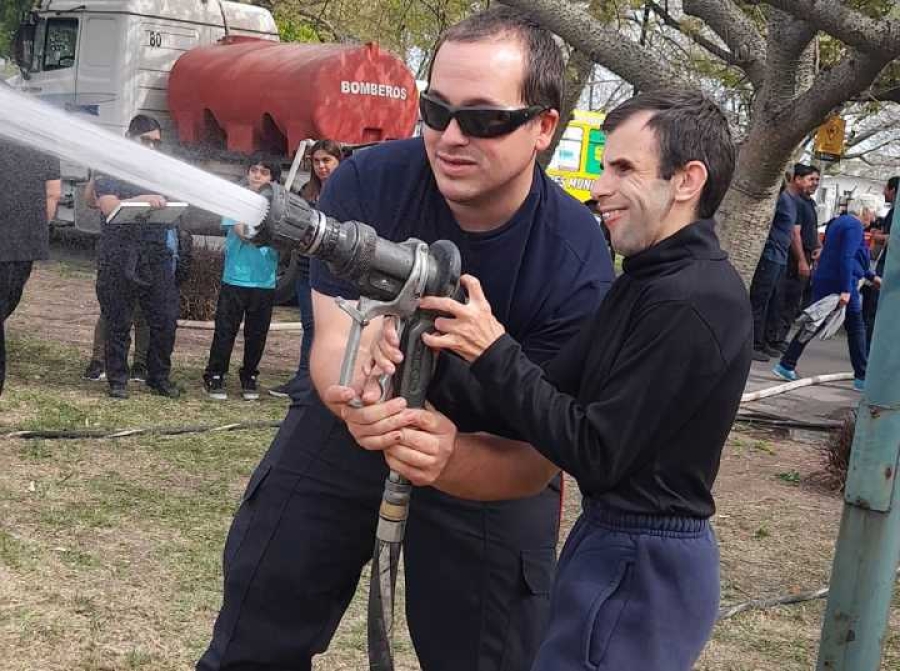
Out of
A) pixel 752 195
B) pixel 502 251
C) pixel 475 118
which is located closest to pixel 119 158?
pixel 475 118

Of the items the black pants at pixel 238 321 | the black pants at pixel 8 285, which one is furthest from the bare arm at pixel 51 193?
the black pants at pixel 238 321

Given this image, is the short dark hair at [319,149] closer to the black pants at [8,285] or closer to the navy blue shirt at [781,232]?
the black pants at [8,285]

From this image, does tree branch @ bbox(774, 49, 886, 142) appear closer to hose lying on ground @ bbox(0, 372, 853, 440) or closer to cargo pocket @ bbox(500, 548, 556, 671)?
hose lying on ground @ bbox(0, 372, 853, 440)

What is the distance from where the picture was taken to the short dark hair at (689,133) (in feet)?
8.46

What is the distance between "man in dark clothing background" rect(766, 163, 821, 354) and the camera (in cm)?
1394

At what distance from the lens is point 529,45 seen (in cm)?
279

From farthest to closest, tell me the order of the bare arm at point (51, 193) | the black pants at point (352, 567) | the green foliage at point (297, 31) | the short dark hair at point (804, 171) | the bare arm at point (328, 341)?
1. the green foliage at point (297, 31)
2. the short dark hair at point (804, 171)
3. the bare arm at point (51, 193)
4. the black pants at point (352, 567)
5. the bare arm at point (328, 341)

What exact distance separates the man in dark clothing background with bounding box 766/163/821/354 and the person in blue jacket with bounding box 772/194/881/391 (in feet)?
4.83

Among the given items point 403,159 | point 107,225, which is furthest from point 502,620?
point 107,225

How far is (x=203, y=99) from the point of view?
15297 mm

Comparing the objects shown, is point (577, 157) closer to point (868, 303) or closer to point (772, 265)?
point (772, 265)

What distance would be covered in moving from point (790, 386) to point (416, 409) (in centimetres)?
921

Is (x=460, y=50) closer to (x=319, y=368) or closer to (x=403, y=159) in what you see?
(x=403, y=159)

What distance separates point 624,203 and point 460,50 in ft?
1.61
